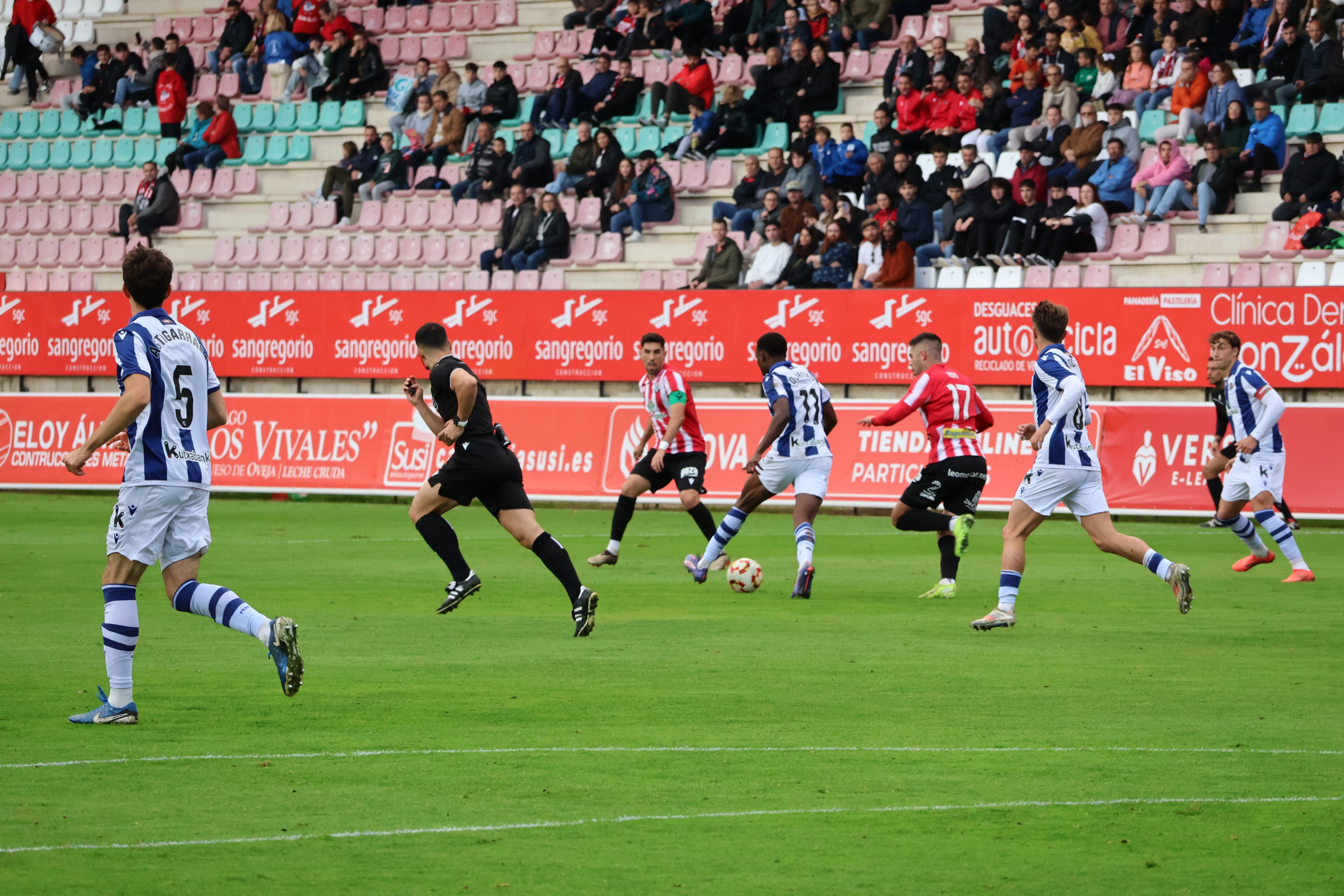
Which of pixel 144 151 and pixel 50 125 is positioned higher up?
pixel 50 125

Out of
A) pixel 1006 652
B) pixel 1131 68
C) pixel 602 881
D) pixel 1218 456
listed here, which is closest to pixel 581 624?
pixel 1006 652

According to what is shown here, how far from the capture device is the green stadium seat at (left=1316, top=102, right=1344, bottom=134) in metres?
22.5

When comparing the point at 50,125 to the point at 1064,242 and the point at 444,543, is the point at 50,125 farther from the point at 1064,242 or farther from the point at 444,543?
the point at 444,543

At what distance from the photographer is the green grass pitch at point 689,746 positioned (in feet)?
17.2

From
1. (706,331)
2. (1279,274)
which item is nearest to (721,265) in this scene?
(706,331)

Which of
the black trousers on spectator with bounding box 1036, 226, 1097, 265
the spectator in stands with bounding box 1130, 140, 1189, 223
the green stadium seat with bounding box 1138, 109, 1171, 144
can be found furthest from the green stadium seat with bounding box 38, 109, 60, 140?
the spectator in stands with bounding box 1130, 140, 1189, 223

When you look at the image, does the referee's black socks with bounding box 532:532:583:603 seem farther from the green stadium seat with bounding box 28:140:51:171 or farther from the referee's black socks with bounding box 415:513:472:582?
the green stadium seat with bounding box 28:140:51:171

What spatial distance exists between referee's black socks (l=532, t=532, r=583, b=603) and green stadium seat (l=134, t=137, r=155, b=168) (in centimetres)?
2457

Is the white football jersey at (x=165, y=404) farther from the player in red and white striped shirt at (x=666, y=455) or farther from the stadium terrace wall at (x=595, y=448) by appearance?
the stadium terrace wall at (x=595, y=448)

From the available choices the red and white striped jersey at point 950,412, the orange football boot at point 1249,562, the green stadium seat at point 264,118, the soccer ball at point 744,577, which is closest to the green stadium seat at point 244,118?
the green stadium seat at point 264,118

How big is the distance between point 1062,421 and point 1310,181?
1236 centimetres

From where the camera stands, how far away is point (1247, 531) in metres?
15.4

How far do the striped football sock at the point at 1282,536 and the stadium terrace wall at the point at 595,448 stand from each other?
404 centimetres

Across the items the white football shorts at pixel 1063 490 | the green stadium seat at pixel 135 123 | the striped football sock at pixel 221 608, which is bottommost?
the striped football sock at pixel 221 608
